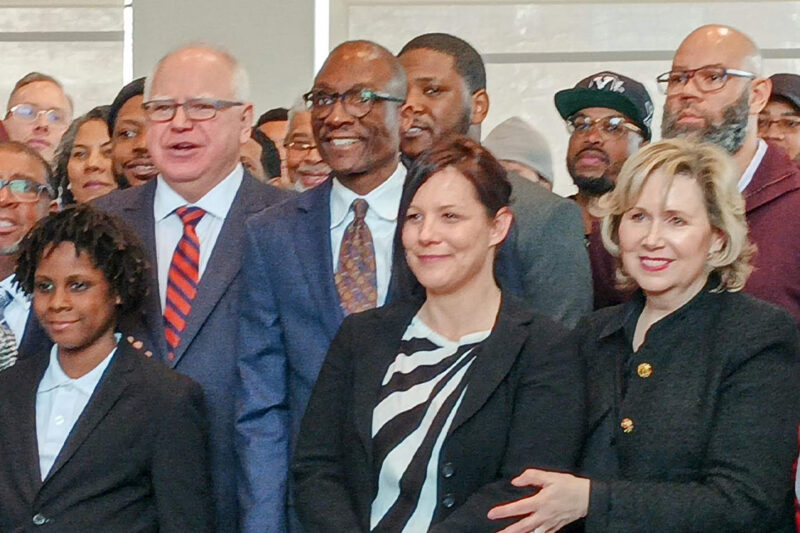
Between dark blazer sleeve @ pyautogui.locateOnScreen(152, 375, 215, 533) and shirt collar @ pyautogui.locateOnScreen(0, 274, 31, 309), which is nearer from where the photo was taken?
dark blazer sleeve @ pyautogui.locateOnScreen(152, 375, 215, 533)

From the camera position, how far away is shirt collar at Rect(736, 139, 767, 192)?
12.6ft

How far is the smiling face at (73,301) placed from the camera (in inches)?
140

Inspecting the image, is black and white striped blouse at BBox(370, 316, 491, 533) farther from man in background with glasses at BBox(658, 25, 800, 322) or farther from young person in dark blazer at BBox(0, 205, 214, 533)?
man in background with glasses at BBox(658, 25, 800, 322)

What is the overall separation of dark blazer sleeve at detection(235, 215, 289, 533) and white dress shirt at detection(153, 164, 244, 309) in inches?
10.4

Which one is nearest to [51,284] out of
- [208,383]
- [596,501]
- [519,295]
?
[208,383]

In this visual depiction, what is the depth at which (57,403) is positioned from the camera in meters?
3.55

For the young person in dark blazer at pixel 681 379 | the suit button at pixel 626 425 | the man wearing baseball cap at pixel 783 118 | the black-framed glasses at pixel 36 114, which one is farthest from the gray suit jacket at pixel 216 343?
the black-framed glasses at pixel 36 114

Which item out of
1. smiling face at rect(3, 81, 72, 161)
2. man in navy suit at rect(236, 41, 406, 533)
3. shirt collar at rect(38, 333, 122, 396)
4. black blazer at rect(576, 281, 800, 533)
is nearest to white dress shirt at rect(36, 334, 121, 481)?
shirt collar at rect(38, 333, 122, 396)

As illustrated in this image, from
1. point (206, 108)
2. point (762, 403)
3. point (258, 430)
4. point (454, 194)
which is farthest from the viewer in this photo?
point (206, 108)

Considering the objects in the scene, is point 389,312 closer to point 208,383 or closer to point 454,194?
point 454,194

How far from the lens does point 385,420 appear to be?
3.11m

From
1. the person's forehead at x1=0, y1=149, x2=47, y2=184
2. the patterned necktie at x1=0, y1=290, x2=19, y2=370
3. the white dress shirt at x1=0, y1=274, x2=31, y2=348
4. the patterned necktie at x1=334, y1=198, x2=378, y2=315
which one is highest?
the person's forehead at x1=0, y1=149, x2=47, y2=184

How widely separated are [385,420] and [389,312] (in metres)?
0.27

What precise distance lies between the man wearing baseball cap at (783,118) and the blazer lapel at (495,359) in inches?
96.8
